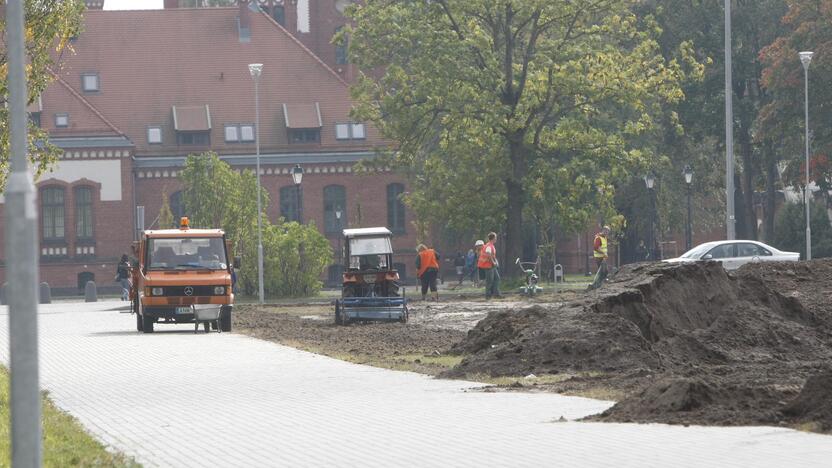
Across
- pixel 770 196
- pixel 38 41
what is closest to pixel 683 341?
pixel 38 41

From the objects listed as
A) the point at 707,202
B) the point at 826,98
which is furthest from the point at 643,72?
the point at 707,202

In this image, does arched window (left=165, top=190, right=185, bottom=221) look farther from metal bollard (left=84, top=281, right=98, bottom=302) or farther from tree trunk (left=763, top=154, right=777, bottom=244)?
tree trunk (left=763, top=154, right=777, bottom=244)

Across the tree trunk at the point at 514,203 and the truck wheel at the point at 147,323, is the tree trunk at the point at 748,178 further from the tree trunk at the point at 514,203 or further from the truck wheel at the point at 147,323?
the truck wheel at the point at 147,323

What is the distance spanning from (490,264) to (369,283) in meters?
11.1

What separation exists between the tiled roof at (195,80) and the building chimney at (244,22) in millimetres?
298

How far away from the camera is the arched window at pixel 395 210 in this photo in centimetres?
7794

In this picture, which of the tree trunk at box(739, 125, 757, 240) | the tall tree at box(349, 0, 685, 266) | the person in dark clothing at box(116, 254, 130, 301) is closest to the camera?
the tall tree at box(349, 0, 685, 266)

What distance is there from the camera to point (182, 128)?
75.7 meters

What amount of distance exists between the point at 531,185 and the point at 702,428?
129 feet

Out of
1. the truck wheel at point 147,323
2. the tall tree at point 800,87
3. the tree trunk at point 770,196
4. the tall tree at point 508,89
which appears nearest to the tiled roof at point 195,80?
the tree trunk at point 770,196

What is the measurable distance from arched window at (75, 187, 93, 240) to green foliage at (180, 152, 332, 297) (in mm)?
→ 19809

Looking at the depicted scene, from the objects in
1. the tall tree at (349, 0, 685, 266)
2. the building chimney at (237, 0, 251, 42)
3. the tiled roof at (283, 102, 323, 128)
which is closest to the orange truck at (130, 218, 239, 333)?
the tall tree at (349, 0, 685, 266)

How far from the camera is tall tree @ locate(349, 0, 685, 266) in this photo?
50.8 meters

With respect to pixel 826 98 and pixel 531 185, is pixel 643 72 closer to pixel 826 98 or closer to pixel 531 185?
pixel 531 185
